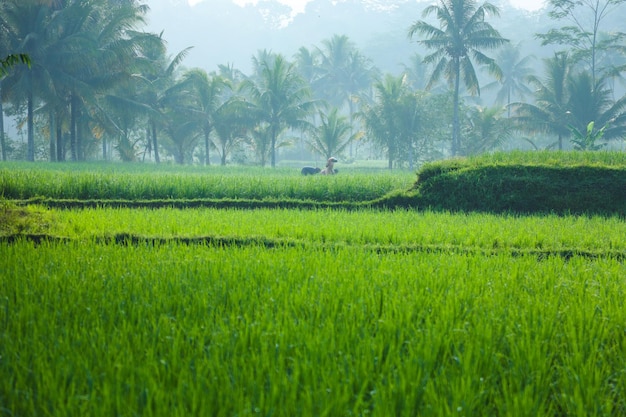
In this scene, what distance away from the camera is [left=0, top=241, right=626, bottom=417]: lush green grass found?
80.0 inches

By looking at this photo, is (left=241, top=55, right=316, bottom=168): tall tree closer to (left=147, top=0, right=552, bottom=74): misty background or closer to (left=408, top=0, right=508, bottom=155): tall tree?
(left=408, top=0, right=508, bottom=155): tall tree

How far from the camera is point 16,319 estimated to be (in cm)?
288

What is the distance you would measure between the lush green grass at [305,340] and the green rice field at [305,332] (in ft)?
0.04

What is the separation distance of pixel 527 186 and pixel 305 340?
319 inches

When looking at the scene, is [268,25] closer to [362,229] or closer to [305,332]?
[362,229]

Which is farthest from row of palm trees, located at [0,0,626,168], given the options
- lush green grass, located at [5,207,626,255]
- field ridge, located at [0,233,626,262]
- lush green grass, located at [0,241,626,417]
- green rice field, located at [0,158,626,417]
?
lush green grass, located at [0,241,626,417]

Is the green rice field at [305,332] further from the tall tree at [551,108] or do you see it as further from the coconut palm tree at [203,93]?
the coconut palm tree at [203,93]

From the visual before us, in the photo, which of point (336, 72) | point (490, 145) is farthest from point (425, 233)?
point (336, 72)

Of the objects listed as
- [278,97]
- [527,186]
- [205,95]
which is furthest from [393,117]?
[527,186]

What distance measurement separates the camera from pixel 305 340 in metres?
2.55

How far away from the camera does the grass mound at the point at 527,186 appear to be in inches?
364

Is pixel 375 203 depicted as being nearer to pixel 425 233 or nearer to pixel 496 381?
pixel 425 233

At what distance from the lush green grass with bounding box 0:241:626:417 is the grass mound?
5.39 m

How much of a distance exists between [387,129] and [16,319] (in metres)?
25.5
